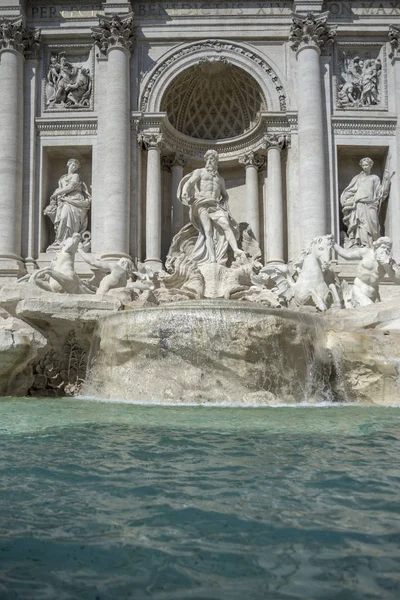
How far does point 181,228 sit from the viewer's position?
17234 millimetres

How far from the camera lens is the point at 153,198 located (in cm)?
1638

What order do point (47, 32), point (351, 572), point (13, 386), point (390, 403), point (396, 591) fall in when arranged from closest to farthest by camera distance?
point (396, 591) → point (351, 572) → point (390, 403) → point (13, 386) → point (47, 32)

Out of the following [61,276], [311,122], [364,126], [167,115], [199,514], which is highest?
[167,115]

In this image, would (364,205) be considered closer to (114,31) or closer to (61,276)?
(114,31)

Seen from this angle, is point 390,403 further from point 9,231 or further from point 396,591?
point 9,231

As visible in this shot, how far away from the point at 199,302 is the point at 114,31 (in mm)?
10278

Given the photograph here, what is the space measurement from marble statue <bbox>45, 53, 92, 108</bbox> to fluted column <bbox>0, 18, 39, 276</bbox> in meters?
0.85

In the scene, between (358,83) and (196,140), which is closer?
(358,83)

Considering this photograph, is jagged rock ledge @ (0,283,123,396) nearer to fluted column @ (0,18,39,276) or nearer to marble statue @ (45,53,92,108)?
fluted column @ (0,18,39,276)

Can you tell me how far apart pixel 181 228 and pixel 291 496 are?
48.2ft

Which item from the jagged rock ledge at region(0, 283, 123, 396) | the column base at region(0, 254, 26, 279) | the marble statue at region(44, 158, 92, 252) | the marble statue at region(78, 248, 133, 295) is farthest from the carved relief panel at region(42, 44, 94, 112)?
the jagged rock ledge at region(0, 283, 123, 396)

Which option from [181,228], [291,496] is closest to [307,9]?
[181,228]

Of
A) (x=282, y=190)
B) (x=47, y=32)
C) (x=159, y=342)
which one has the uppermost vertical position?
(x=47, y=32)

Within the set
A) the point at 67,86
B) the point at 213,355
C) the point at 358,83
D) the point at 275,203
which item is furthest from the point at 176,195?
the point at 213,355
